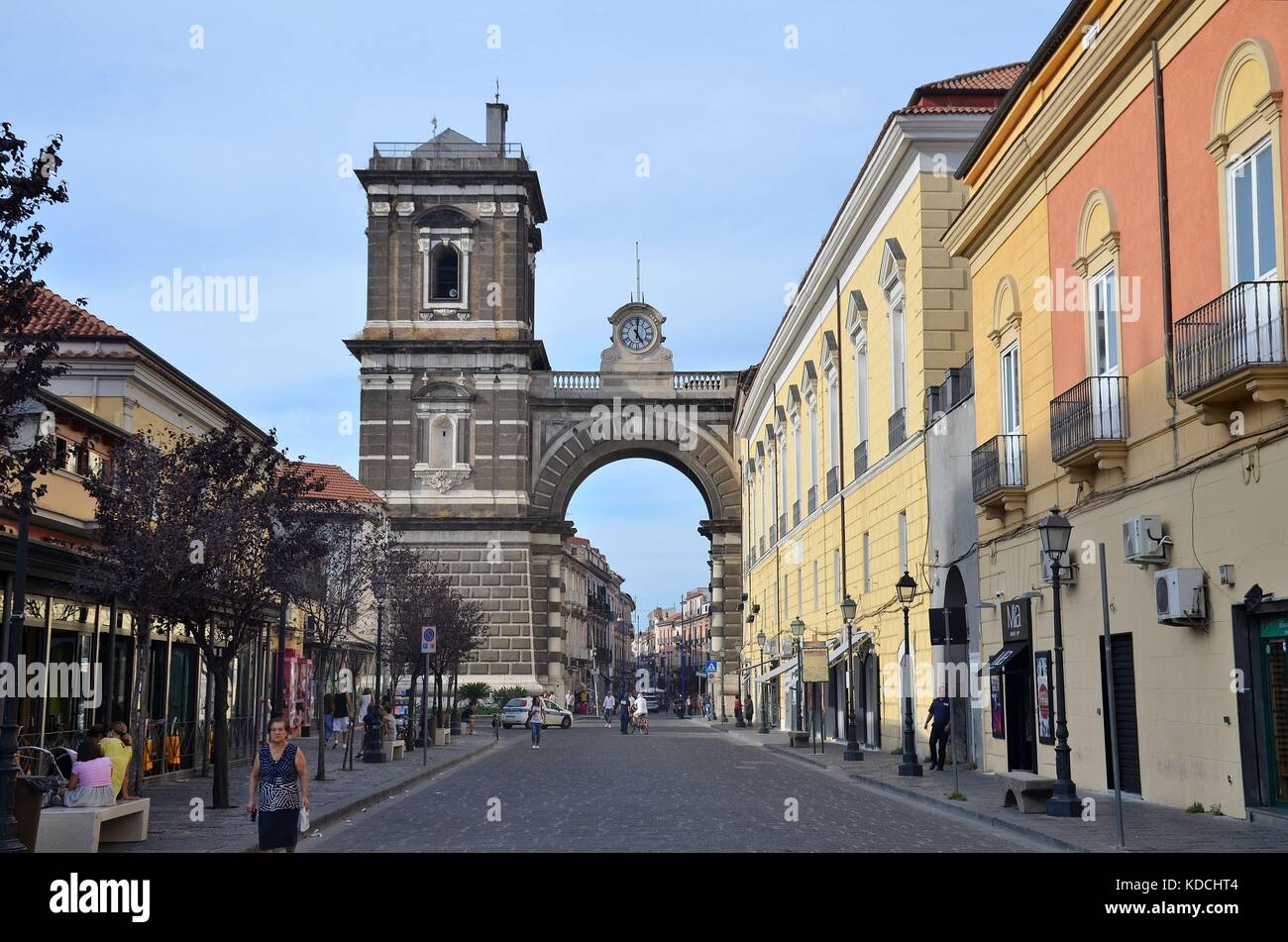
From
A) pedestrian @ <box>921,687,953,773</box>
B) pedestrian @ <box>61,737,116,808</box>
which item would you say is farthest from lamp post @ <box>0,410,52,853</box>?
pedestrian @ <box>921,687,953,773</box>

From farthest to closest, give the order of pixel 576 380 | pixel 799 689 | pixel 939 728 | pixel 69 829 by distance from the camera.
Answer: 1. pixel 576 380
2. pixel 799 689
3. pixel 939 728
4. pixel 69 829

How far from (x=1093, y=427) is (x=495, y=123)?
5715 centimetres

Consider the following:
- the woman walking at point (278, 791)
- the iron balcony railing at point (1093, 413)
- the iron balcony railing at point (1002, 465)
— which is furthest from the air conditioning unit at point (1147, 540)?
the woman walking at point (278, 791)

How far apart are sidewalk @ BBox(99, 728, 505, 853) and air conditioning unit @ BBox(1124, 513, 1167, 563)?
10284mm

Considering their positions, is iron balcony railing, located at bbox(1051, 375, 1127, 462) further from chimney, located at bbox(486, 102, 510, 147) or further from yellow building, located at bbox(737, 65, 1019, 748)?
chimney, located at bbox(486, 102, 510, 147)

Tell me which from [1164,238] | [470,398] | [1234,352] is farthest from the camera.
A: [470,398]

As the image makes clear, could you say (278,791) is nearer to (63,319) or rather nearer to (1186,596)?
(1186,596)

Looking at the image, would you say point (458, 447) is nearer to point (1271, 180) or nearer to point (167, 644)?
point (167, 644)

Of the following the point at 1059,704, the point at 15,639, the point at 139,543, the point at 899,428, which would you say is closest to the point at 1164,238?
the point at 1059,704

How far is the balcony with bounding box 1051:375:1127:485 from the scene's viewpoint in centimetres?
1864

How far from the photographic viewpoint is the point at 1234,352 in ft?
47.7

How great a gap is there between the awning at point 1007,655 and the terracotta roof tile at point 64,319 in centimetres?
1575
